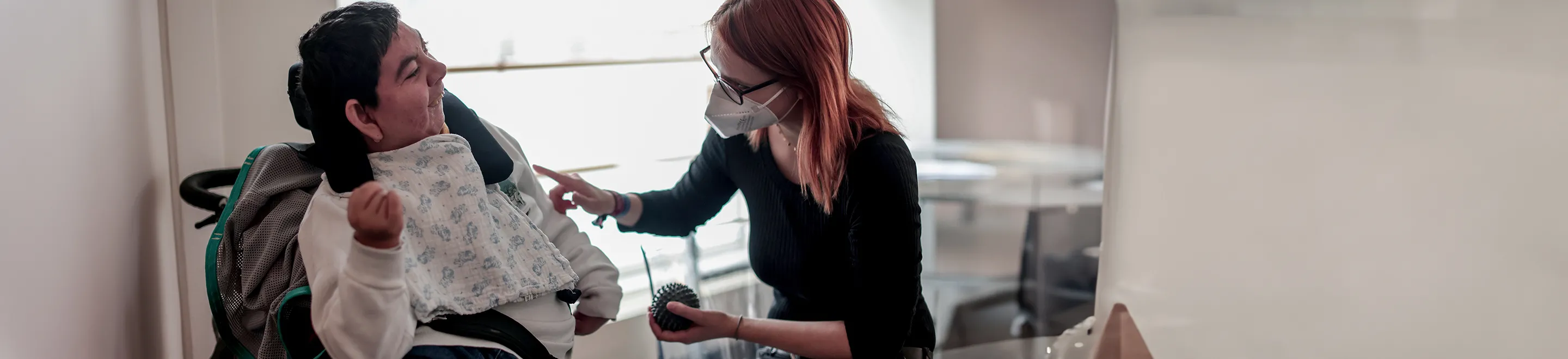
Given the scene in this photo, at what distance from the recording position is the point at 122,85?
A: 1261mm

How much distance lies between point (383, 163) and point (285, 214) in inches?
5.3

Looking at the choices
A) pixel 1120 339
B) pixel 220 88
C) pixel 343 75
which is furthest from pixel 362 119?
pixel 1120 339

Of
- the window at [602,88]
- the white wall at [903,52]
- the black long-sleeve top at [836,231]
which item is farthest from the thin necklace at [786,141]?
the white wall at [903,52]

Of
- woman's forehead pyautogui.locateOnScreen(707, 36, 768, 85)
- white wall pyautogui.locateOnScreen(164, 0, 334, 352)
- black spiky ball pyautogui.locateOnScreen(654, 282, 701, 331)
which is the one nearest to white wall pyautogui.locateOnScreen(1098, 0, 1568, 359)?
woman's forehead pyautogui.locateOnScreen(707, 36, 768, 85)

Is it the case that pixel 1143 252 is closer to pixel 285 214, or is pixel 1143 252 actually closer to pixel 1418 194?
pixel 1418 194

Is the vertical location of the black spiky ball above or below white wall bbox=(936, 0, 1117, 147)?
below

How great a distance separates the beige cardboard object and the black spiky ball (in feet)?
3.14

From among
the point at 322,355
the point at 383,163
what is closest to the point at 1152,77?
the point at 383,163

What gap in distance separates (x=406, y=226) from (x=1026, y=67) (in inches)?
63.0

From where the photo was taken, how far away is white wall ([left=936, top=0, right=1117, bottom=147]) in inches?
80.3

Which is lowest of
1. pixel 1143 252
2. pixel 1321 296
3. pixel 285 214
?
pixel 1143 252

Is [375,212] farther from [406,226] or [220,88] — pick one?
[220,88]

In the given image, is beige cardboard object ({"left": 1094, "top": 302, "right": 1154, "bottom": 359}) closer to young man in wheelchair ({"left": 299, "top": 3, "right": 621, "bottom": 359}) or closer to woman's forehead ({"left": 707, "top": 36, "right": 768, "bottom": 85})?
woman's forehead ({"left": 707, "top": 36, "right": 768, "bottom": 85})

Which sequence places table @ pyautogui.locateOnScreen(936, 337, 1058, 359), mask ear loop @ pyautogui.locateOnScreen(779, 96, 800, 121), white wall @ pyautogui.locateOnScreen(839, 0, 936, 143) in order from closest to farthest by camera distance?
mask ear loop @ pyautogui.locateOnScreen(779, 96, 800, 121) → table @ pyautogui.locateOnScreen(936, 337, 1058, 359) → white wall @ pyautogui.locateOnScreen(839, 0, 936, 143)
